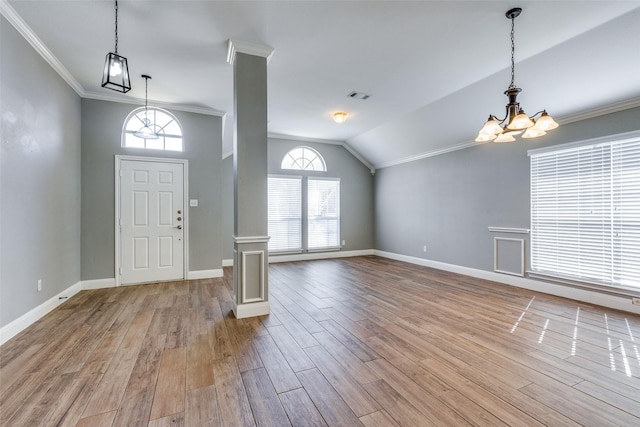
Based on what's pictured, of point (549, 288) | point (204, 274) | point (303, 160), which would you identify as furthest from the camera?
point (303, 160)

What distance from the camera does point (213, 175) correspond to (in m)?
5.09

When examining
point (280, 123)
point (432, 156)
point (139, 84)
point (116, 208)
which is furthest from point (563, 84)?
point (116, 208)

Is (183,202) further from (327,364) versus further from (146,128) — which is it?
(327,364)

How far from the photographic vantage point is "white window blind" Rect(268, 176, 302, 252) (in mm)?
6695

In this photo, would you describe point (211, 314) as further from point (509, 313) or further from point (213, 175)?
point (509, 313)

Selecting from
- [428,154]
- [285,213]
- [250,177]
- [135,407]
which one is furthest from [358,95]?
[135,407]

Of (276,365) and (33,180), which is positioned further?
(33,180)

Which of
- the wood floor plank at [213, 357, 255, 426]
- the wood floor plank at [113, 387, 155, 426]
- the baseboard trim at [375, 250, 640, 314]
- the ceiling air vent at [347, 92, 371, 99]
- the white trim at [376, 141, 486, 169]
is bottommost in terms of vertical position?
the wood floor plank at [213, 357, 255, 426]

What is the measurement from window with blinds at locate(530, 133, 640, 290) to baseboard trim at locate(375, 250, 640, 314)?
174mm

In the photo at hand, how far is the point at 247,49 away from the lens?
3.12m

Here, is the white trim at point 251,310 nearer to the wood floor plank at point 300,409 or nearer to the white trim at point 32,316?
the wood floor plank at point 300,409

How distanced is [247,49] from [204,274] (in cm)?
368

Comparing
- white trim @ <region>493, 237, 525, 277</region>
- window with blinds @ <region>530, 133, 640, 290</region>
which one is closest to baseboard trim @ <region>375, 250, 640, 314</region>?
white trim @ <region>493, 237, 525, 277</region>

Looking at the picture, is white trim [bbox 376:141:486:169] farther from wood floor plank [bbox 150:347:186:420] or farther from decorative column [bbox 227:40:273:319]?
wood floor plank [bbox 150:347:186:420]
